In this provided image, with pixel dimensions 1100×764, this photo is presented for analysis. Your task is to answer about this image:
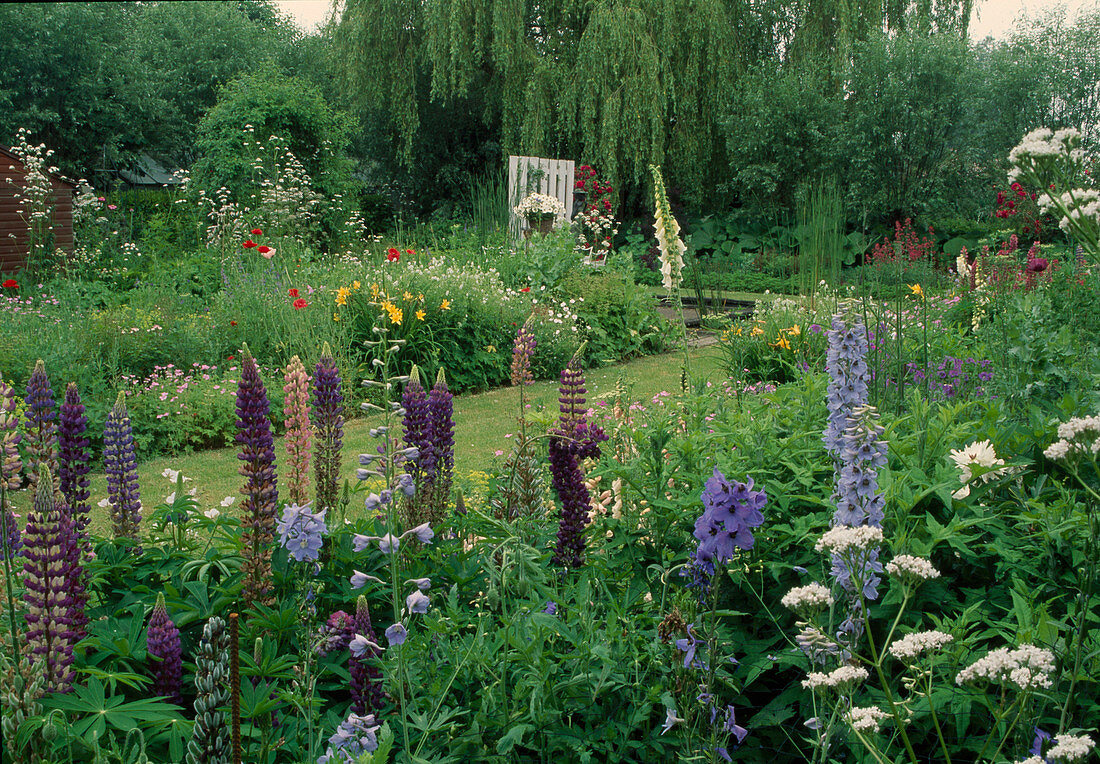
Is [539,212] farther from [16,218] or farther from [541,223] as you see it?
[16,218]

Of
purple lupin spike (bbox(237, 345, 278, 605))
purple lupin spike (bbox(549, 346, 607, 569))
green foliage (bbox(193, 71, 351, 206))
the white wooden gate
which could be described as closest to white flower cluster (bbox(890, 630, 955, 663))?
purple lupin spike (bbox(549, 346, 607, 569))

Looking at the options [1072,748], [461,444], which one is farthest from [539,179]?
[1072,748]

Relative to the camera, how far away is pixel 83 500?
2.29m

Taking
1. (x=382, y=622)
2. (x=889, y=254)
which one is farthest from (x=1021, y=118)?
(x=382, y=622)

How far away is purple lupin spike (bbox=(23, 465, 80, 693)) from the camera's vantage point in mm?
1557

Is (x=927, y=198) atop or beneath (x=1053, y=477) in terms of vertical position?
atop

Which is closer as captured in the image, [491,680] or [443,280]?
[491,680]

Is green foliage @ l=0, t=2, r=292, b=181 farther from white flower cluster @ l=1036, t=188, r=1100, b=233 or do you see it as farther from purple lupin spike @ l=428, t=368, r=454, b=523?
white flower cluster @ l=1036, t=188, r=1100, b=233

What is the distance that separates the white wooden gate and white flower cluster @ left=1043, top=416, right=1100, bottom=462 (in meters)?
12.4

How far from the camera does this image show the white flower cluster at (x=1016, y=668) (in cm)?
118

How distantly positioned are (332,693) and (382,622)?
0.69ft

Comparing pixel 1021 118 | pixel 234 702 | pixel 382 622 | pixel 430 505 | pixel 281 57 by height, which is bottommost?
pixel 382 622

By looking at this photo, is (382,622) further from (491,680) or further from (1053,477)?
(1053,477)

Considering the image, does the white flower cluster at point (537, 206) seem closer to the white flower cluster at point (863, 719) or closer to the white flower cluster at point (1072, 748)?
the white flower cluster at point (863, 719)
